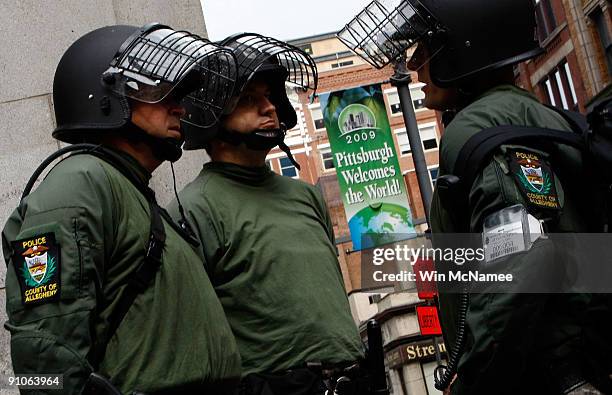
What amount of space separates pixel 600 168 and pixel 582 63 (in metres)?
29.1

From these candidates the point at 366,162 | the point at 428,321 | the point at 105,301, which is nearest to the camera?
the point at 105,301

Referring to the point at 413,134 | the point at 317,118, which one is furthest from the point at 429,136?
the point at 413,134

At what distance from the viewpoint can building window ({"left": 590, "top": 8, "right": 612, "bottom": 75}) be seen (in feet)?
99.5

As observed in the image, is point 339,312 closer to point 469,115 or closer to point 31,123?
point 469,115

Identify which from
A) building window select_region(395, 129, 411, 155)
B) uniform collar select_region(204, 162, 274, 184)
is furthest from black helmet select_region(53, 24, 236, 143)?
building window select_region(395, 129, 411, 155)

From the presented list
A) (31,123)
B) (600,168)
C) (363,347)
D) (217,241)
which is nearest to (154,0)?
(31,123)

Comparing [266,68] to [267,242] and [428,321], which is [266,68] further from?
[428,321]

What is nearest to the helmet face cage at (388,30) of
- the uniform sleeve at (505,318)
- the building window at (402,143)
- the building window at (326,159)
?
the uniform sleeve at (505,318)

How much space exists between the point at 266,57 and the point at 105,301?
5.86 ft

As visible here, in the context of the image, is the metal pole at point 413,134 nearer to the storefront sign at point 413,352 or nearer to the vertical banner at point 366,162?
the vertical banner at point 366,162

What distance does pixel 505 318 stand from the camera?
3.40m

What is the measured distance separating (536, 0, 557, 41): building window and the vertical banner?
55.9 feet

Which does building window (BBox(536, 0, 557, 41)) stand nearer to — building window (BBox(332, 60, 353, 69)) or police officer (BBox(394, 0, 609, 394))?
police officer (BBox(394, 0, 609, 394))

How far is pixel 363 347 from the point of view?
4.52m
